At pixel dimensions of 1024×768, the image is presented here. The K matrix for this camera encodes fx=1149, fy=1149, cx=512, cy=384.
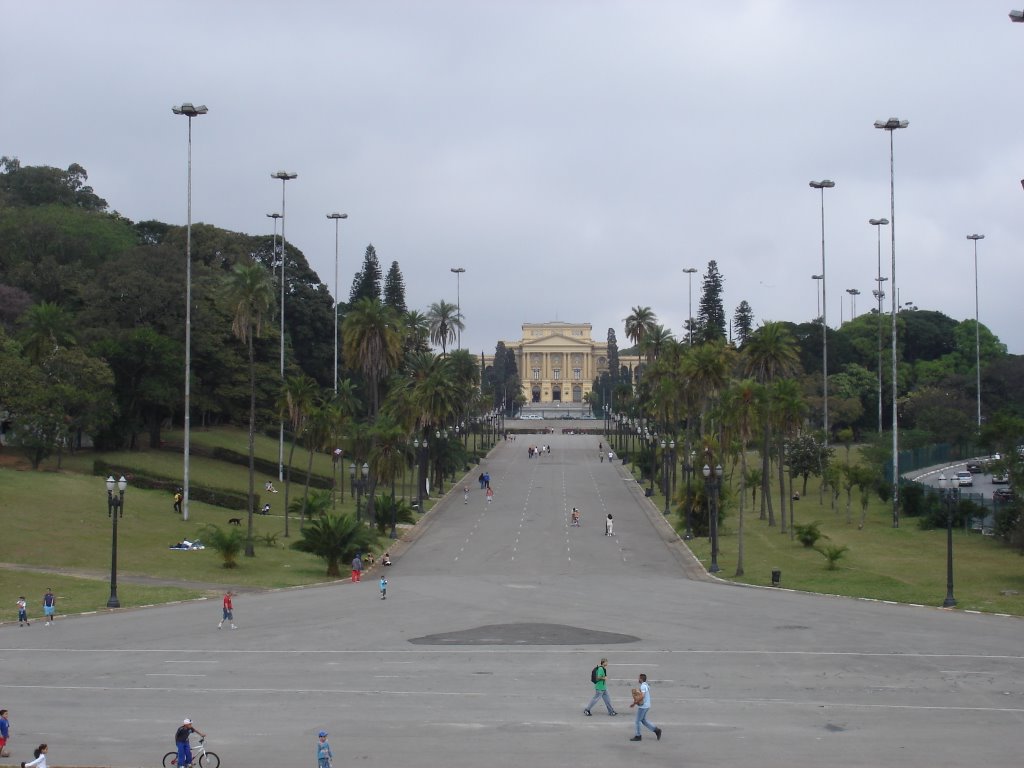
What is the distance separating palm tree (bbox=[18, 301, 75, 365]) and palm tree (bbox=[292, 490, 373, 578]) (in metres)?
31.0

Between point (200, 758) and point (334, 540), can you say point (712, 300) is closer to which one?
point (334, 540)

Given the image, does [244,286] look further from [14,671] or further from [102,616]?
[14,671]

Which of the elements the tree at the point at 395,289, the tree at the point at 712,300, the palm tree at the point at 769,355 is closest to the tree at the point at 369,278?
the tree at the point at 395,289

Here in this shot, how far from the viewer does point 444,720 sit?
78.0 ft

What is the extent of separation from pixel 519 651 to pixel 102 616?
573 inches

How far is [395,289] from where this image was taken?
5482 inches

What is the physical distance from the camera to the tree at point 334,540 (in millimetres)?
48594

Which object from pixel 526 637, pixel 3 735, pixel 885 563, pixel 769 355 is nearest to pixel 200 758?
pixel 3 735

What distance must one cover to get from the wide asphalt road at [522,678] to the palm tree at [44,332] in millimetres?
36405

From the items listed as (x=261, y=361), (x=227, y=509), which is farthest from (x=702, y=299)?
(x=227, y=509)

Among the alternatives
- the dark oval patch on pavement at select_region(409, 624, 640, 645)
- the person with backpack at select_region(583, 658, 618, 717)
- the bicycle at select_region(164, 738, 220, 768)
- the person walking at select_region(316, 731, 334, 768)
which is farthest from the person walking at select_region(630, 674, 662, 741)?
the dark oval patch on pavement at select_region(409, 624, 640, 645)

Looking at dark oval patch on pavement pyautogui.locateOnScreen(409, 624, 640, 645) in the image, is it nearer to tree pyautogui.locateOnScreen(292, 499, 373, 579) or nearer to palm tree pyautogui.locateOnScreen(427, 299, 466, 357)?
tree pyautogui.locateOnScreen(292, 499, 373, 579)

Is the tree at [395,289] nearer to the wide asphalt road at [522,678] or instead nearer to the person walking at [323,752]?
the wide asphalt road at [522,678]

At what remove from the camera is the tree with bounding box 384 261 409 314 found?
138 m
